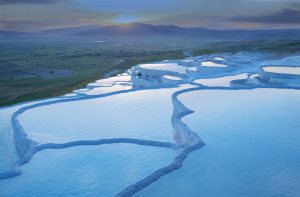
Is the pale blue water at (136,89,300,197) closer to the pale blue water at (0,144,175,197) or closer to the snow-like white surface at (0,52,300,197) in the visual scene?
the snow-like white surface at (0,52,300,197)

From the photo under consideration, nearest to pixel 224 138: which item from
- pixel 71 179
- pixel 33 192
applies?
pixel 71 179

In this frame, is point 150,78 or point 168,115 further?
point 150,78

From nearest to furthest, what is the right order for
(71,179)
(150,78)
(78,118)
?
1. (71,179)
2. (78,118)
3. (150,78)

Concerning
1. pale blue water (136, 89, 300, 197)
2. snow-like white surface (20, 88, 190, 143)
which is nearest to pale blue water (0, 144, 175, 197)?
pale blue water (136, 89, 300, 197)

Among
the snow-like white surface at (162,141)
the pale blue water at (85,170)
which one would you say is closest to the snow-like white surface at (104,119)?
the snow-like white surface at (162,141)

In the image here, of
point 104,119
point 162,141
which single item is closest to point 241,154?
point 162,141

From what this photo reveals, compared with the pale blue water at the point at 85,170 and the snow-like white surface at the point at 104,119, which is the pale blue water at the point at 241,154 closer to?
the pale blue water at the point at 85,170

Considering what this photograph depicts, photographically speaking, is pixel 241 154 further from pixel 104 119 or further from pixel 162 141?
pixel 104 119

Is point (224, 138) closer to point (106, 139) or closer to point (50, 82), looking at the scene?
point (106, 139)
